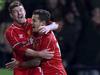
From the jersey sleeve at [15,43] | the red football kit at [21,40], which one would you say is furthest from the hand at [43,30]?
the jersey sleeve at [15,43]

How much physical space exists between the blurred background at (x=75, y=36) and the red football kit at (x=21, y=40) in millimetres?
3754

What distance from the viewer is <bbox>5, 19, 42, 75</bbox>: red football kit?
1033 cm

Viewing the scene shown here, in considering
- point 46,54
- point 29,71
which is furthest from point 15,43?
point 46,54

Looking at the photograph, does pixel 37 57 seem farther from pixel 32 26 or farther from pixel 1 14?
pixel 1 14

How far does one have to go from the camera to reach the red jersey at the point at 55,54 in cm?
1005

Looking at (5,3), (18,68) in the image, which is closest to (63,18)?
(5,3)

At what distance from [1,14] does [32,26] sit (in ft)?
17.3

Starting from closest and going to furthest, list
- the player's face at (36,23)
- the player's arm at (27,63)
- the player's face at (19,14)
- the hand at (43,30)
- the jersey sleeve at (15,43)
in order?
the hand at (43,30) < the player's face at (36,23) < the player's arm at (27,63) < the jersey sleeve at (15,43) < the player's face at (19,14)

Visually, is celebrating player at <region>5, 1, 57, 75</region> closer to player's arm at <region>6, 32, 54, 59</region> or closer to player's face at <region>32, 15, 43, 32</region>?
player's arm at <region>6, 32, 54, 59</region>

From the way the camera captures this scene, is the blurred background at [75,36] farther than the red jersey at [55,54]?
Yes

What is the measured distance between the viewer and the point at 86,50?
1460cm

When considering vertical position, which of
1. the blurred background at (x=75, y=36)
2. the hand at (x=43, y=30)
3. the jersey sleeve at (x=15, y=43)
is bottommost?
the blurred background at (x=75, y=36)

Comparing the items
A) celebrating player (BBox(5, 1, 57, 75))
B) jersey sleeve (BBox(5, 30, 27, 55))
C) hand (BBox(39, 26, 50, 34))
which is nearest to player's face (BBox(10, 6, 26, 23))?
celebrating player (BBox(5, 1, 57, 75))

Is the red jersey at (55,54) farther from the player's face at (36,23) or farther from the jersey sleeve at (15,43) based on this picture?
the jersey sleeve at (15,43)
